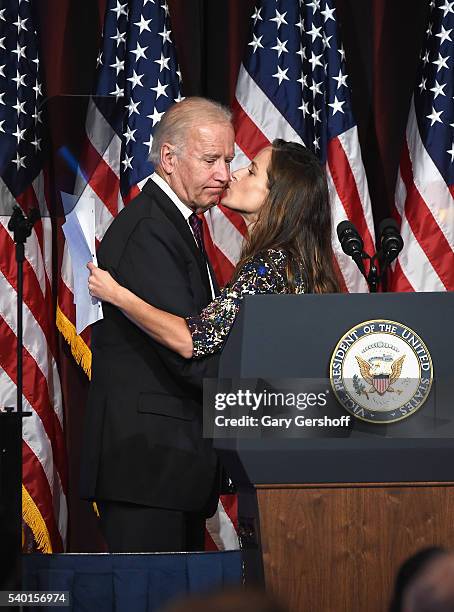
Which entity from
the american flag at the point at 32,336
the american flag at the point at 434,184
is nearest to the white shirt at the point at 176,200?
the american flag at the point at 32,336

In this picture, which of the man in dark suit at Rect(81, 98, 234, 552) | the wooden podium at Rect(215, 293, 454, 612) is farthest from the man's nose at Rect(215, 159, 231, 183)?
the wooden podium at Rect(215, 293, 454, 612)

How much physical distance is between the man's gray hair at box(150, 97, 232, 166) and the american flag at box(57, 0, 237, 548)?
1.51m

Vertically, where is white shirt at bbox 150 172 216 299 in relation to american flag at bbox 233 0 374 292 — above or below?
below

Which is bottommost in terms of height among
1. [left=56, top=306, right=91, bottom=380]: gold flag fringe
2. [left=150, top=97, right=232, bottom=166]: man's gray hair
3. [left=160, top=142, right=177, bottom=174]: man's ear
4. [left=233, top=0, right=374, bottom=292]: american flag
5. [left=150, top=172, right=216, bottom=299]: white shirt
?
[left=56, top=306, right=91, bottom=380]: gold flag fringe

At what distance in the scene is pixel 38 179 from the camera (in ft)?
13.7

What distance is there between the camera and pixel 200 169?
10.5 feet

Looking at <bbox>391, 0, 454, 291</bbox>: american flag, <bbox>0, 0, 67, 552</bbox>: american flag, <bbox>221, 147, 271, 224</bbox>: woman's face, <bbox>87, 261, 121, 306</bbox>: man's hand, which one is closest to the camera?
<bbox>87, 261, 121, 306</bbox>: man's hand

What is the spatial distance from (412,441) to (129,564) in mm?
983

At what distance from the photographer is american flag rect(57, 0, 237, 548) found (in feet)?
16.0

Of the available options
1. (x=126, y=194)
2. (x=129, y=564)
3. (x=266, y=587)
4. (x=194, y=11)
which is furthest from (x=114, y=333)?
(x=194, y=11)

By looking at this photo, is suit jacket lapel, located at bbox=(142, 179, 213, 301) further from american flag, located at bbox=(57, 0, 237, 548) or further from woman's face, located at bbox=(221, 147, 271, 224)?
american flag, located at bbox=(57, 0, 237, 548)

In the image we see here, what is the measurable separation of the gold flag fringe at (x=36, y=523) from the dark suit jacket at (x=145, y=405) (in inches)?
75.9

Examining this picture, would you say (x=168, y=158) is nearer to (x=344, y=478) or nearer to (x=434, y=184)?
(x=344, y=478)

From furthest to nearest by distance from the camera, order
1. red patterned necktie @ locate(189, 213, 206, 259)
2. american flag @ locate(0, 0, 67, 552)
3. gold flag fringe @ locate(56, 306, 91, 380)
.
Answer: american flag @ locate(0, 0, 67, 552) → gold flag fringe @ locate(56, 306, 91, 380) → red patterned necktie @ locate(189, 213, 206, 259)
